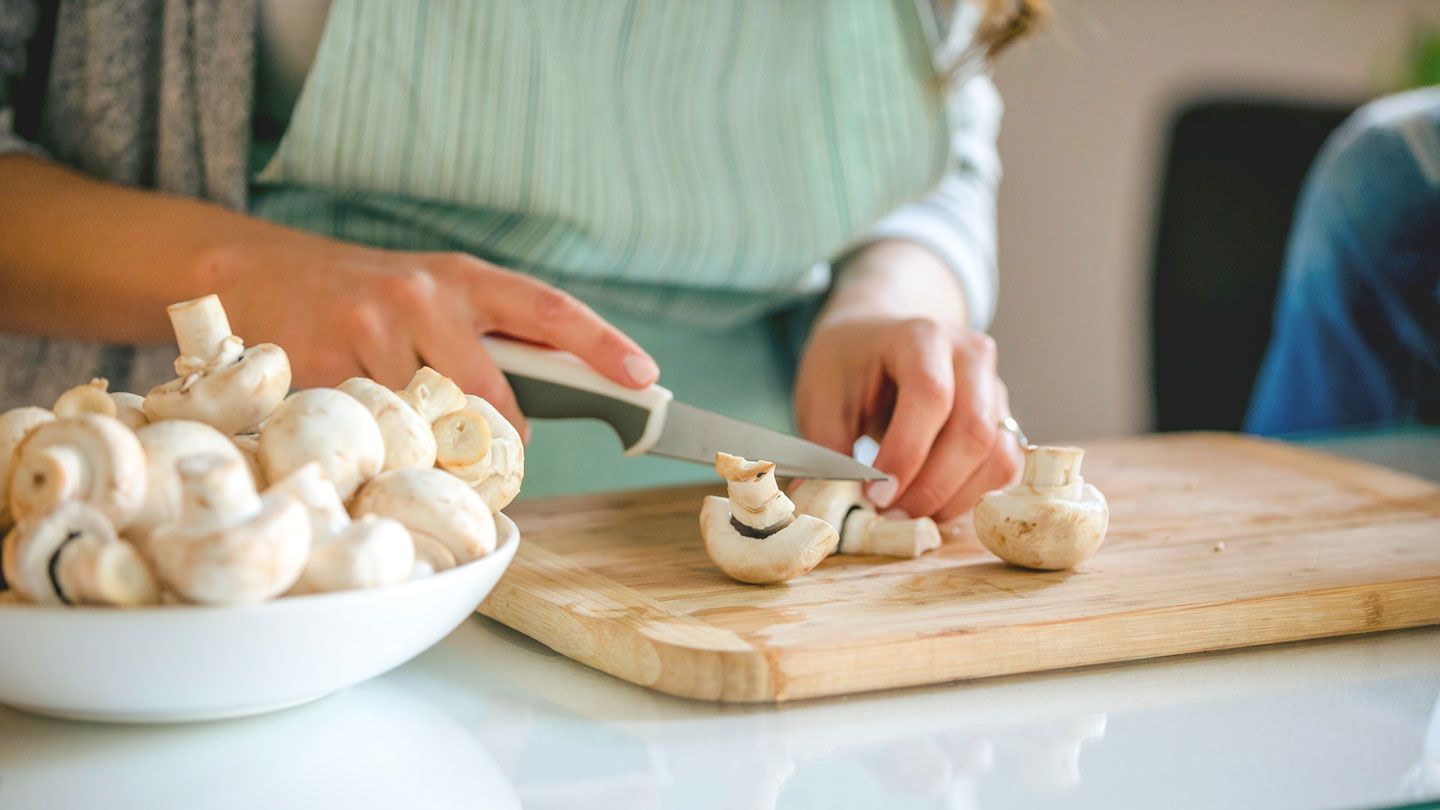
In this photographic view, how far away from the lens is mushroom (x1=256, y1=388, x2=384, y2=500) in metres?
0.56

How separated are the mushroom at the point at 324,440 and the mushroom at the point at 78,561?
0.08m

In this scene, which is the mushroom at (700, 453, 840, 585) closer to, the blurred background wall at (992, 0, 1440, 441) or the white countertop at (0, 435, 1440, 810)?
the white countertop at (0, 435, 1440, 810)

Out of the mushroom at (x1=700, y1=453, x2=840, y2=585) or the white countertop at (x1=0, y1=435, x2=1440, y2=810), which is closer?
the white countertop at (x1=0, y1=435, x2=1440, y2=810)

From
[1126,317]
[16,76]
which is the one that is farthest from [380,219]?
[1126,317]

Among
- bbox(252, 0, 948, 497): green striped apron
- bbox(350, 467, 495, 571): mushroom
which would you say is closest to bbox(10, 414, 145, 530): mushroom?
bbox(350, 467, 495, 571): mushroom

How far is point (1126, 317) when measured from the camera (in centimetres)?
329

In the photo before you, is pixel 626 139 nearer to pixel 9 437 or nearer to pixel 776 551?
pixel 776 551

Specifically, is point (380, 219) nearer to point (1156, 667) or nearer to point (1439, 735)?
point (1156, 667)

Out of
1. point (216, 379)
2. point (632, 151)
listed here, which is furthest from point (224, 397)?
point (632, 151)

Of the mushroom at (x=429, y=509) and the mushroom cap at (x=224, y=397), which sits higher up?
the mushroom cap at (x=224, y=397)

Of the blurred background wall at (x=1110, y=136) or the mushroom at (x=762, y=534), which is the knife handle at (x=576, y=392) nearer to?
the mushroom at (x=762, y=534)

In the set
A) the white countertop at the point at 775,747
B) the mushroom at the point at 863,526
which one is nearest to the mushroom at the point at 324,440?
the white countertop at the point at 775,747

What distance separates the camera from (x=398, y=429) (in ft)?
2.02

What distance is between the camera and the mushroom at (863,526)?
33.5 inches
